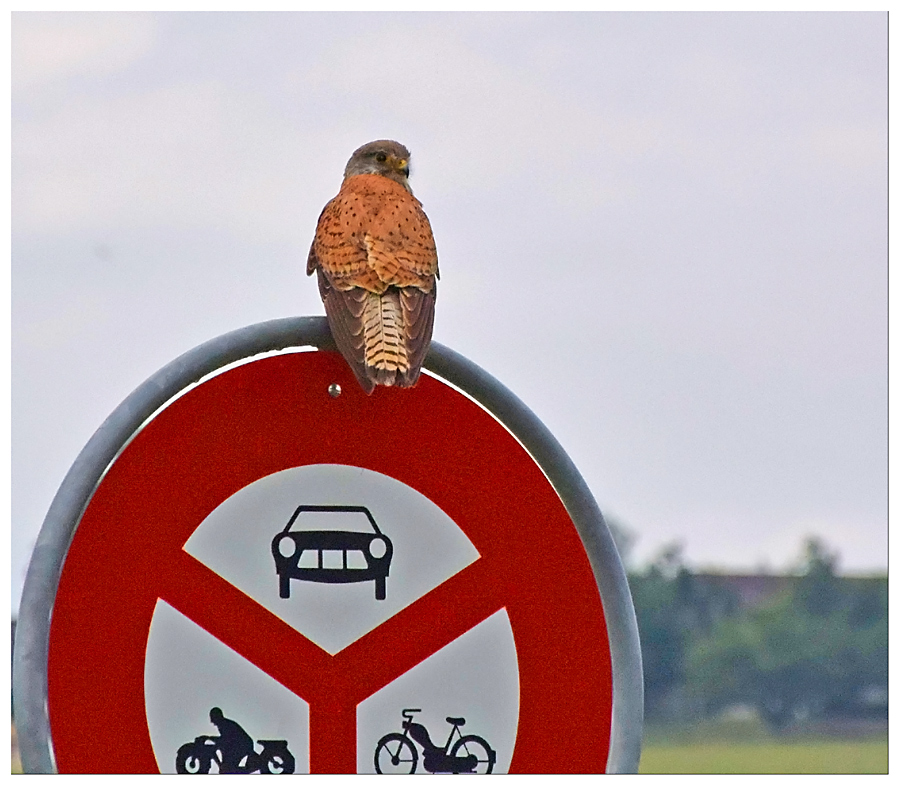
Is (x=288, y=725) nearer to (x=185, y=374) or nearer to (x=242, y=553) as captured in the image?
(x=242, y=553)

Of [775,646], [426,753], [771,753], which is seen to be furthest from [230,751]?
[775,646]

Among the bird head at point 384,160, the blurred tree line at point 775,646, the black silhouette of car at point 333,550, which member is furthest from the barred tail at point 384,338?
the blurred tree line at point 775,646

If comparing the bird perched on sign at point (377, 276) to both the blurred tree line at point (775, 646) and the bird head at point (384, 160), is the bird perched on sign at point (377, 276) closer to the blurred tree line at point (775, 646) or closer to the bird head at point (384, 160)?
the bird head at point (384, 160)

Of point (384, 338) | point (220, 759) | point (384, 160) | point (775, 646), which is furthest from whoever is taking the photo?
point (775, 646)

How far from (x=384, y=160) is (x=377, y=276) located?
58.6 inches

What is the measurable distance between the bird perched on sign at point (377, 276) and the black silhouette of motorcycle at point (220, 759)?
1.73 feet

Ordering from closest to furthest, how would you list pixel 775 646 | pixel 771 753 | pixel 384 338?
pixel 384 338 → pixel 771 753 → pixel 775 646

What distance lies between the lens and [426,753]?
2289 mm

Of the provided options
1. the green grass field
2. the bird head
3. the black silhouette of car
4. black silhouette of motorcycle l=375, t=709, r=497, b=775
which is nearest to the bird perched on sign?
the black silhouette of car

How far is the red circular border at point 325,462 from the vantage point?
225cm

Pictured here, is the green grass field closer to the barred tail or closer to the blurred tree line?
the blurred tree line

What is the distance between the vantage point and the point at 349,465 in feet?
7.61

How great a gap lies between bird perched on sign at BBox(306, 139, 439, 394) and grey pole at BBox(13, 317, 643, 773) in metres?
0.07

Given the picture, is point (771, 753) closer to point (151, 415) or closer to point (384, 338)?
point (384, 338)
